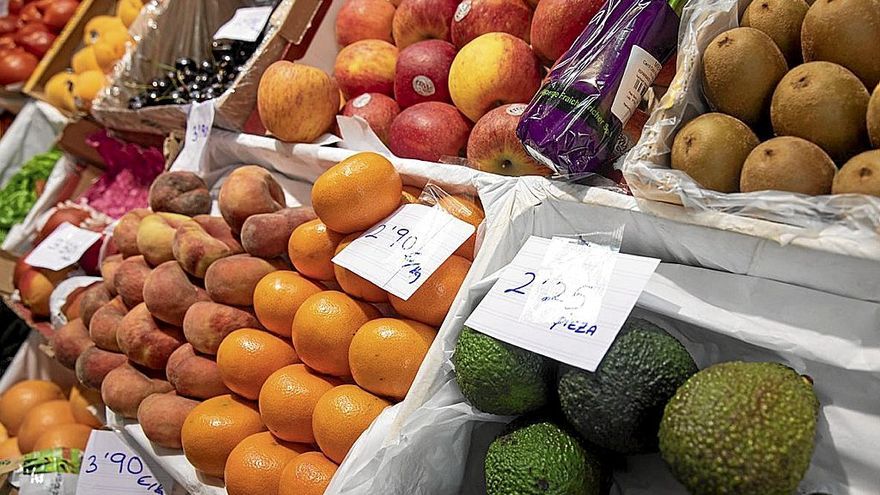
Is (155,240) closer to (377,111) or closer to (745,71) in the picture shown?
(377,111)

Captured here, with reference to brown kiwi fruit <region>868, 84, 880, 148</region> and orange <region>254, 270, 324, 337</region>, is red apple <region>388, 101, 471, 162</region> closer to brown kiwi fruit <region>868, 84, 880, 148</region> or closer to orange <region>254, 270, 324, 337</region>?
orange <region>254, 270, 324, 337</region>

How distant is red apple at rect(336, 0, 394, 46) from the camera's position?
5.14 ft

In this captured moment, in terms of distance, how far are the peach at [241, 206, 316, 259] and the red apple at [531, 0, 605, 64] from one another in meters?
0.53

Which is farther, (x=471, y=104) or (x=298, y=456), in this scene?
(x=471, y=104)

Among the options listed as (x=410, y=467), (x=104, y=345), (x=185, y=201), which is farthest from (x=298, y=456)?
(x=185, y=201)

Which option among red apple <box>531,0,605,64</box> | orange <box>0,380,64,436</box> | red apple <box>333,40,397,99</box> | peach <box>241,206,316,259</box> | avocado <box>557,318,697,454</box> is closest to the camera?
avocado <box>557,318,697,454</box>

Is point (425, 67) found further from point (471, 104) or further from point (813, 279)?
point (813, 279)

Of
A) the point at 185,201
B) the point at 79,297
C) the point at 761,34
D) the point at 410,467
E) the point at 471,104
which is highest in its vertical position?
the point at 761,34

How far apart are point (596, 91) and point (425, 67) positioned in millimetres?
500

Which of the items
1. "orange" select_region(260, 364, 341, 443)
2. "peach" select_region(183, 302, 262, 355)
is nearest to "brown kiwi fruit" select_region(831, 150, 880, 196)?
"orange" select_region(260, 364, 341, 443)

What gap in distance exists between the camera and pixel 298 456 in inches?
37.4

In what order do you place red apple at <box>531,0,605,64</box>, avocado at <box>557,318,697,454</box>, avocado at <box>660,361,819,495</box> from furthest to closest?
red apple at <box>531,0,605,64</box>, avocado at <box>557,318,697,454</box>, avocado at <box>660,361,819,495</box>

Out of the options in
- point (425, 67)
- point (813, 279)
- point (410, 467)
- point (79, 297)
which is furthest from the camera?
point (79, 297)

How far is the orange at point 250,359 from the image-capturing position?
1.04 metres
